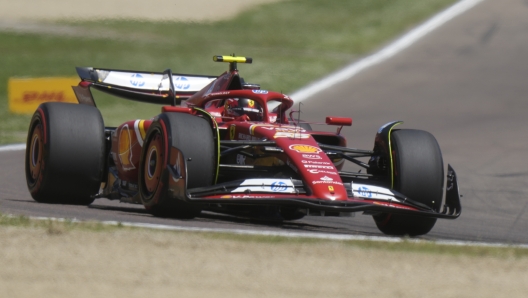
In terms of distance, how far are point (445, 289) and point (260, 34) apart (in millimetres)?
24588

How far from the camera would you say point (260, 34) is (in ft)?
97.5

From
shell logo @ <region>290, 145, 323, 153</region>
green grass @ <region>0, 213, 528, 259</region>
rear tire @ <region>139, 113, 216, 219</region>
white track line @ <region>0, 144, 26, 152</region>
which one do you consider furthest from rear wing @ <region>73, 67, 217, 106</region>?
white track line @ <region>0, 144, 26, 152</region>

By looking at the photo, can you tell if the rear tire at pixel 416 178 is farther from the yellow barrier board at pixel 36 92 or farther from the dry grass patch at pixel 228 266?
the yellow barrier board at pixel 36 92

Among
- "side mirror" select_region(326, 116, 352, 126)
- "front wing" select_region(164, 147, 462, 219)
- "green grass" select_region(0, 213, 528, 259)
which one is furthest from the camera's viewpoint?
"side mirror" select_region(326, 116, 352, 126)

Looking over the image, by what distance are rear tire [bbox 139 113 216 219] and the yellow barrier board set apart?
11773mm

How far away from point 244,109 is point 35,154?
2.25 metres

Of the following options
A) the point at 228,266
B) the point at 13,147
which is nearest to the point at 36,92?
the point at 13,147

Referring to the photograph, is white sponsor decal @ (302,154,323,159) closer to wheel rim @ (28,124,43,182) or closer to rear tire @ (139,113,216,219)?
rear tire @ (139,113,216,219)

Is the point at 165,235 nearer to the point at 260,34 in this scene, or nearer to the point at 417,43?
the point at 417,43

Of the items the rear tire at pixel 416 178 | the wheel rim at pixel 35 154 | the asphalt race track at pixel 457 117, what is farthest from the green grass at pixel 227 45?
the rear tire at pixel 416 178

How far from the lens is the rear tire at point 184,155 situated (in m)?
8.03

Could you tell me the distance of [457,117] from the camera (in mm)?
19000

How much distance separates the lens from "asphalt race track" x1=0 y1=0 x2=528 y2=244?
357 inches

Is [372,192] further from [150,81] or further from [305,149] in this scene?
[150,81]
